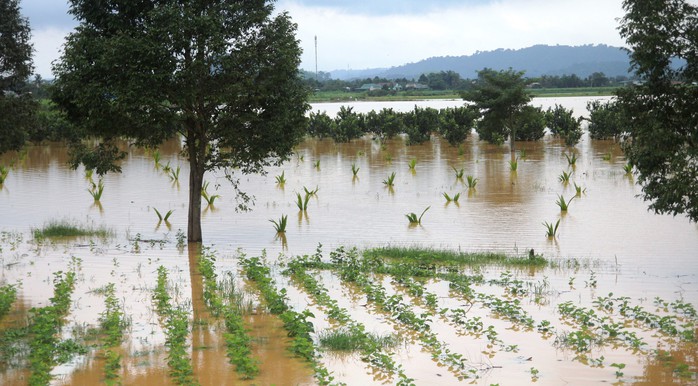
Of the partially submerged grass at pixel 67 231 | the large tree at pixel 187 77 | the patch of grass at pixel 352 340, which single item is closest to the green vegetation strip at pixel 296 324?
the patch of grass at pixel 352 340

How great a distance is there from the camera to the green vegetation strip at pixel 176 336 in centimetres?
966

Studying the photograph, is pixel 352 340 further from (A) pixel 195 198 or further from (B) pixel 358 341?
(A) pixel 195 198

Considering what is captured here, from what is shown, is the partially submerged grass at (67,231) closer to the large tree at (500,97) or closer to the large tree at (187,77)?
the large tree at (187,77)

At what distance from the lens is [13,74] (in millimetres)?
20969

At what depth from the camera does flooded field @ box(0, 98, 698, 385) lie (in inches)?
407

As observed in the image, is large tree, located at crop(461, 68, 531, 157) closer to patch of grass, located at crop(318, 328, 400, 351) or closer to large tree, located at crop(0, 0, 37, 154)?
large tree, located at crop(0, 0, 37, 154)

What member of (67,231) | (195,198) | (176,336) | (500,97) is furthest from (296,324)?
(500,97)

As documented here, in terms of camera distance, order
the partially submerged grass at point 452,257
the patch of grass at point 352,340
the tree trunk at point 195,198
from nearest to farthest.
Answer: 1. the patch of grass at point 352,340
2. the partially submerged grass at point 452,257
3. the tree trunk at point 195,198

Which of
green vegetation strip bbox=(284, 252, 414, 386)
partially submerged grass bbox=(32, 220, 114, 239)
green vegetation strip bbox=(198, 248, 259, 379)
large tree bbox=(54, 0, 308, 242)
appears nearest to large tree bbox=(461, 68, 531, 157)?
large tree bbox=(54, 0, 308, 242)

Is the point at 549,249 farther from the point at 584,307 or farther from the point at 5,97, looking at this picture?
the point at 5,97

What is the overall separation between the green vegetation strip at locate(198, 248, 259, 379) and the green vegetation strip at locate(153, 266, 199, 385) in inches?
20.3

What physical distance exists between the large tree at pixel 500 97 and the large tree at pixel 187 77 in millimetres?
22855

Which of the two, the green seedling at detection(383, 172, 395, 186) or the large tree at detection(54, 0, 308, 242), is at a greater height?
the large tree at detection(54, 0, 308, 242)

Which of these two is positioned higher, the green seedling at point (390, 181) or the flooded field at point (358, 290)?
the green seedling at point (390, 181)
